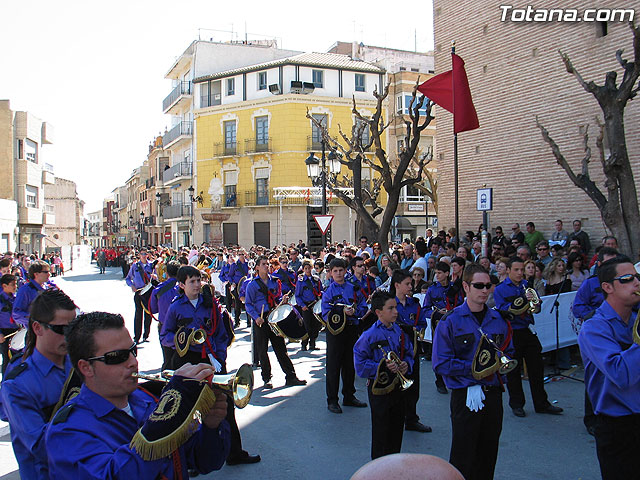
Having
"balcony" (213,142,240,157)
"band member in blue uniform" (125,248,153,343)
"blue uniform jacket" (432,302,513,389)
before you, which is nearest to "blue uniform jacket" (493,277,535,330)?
"blue uniform jacket" (432,302,513,389)

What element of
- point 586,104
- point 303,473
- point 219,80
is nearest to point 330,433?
point 303,473

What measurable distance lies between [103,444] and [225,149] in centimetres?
4162

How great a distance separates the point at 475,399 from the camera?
4.39m

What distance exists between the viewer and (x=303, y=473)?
5598 millimetres

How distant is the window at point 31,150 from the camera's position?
42.7 metres

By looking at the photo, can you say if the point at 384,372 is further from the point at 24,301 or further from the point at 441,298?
the point at 24,301

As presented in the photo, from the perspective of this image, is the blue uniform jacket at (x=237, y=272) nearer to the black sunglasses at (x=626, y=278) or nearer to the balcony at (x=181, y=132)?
the black sunglasses at (x=626, y=278)

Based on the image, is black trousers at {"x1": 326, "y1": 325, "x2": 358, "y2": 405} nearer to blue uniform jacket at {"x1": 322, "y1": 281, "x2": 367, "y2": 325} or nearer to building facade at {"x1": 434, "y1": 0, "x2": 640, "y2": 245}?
blue uniform jacket at {"x1": 322, "y1": 281, "x2": 367, "y2": 325}

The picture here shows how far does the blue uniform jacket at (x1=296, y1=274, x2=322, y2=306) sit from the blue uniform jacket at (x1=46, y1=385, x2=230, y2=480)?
8.01 metres

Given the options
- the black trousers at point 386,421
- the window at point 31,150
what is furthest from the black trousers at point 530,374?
the window at point 31,150

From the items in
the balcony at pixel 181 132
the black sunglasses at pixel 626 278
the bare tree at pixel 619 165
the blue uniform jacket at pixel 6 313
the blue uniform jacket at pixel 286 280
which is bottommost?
the blue uniform jacket at pixel 6 313

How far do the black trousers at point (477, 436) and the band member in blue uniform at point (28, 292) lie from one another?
596cm

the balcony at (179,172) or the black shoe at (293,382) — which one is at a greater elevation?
the balcony at (179,172)

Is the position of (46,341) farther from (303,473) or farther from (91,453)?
(303,473)
